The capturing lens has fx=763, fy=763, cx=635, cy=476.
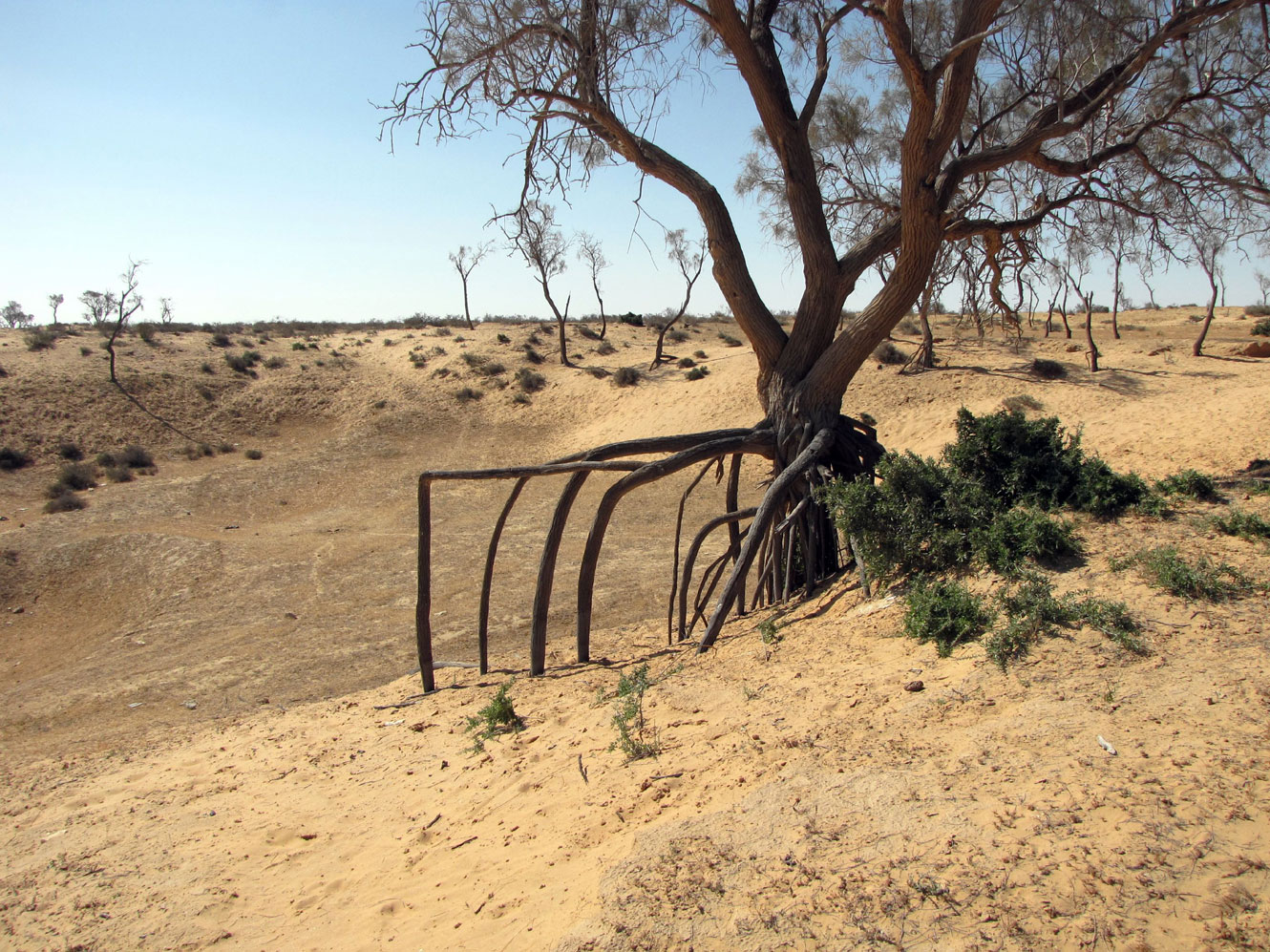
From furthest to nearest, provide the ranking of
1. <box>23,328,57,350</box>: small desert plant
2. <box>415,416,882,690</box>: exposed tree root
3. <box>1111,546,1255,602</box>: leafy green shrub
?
<box>23,328,57,350</box>: small desert plant, <box>415,416,882,690</box>: exposed tree root, <box>1111,546,1255,602</box>: leafy green shrub

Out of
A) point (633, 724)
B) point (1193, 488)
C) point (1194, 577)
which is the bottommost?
point (633, 724)

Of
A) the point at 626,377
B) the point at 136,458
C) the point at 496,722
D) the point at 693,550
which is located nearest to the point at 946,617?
the point at 496,722

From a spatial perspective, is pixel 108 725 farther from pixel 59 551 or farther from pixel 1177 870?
pixel 1177 870

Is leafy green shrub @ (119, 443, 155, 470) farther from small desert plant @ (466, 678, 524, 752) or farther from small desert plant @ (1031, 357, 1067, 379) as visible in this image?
small desert plant @ (1031, 357, 1067, 379)

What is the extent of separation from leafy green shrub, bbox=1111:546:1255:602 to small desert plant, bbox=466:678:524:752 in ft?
14.0

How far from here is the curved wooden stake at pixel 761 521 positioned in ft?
20.3

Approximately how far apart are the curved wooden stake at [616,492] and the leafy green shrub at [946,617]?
2371mm

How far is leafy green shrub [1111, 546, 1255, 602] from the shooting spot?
4.41 meters

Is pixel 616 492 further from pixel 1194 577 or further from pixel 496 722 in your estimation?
pixel 1194 577

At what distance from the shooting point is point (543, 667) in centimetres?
722

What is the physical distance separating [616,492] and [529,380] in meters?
24.4

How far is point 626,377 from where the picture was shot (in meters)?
29.6

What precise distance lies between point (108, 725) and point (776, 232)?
12.6 metres

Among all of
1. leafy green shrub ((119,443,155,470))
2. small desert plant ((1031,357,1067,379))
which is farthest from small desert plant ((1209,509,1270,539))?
leafy green shrub ((119,443,155,470))
